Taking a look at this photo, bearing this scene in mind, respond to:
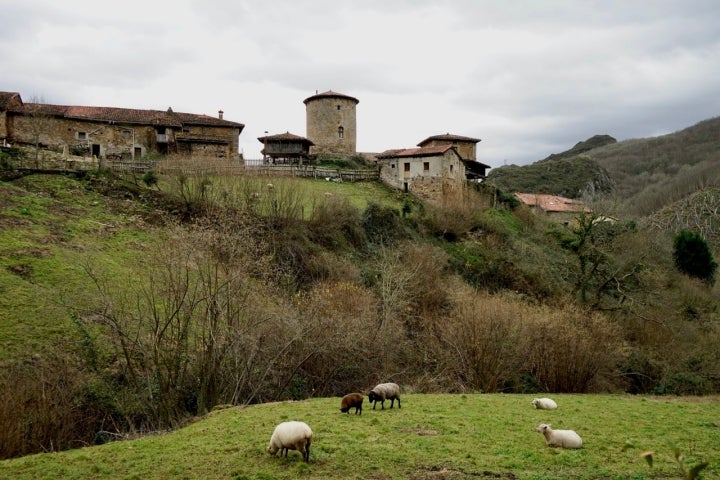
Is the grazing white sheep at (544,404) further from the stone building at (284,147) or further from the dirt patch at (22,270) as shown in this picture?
the stone building at (284,147)

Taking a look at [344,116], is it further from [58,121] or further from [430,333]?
[430,333]

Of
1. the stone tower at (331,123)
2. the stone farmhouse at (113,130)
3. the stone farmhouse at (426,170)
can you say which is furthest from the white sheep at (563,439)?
the stone tower at (331,123)

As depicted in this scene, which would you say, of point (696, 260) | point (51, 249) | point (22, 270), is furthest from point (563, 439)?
point (696, 260)

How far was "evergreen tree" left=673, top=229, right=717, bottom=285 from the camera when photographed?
46.6 m

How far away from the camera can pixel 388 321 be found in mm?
23266

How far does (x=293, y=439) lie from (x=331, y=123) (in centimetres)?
5117

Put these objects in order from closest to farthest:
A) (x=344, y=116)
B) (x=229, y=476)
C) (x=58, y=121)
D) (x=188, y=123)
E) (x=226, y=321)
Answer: (x=229, y=476) < (x=226, y=321) < (x=58, y=121) < (x=188, y=123) < (x=344, y=116)

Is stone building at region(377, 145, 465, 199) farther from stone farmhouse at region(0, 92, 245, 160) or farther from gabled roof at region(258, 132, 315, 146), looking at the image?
stone farmhouse at region(0, 92, 245, 160)

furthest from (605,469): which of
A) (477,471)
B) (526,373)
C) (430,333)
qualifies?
(430,333)

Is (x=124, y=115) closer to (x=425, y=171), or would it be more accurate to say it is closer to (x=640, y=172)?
(x=425, y=171)

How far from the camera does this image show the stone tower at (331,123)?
192ft

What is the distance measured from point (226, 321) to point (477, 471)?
10.3 meters

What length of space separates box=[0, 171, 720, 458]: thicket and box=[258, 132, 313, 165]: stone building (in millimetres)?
17251

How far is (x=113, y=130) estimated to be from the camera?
47906mm
